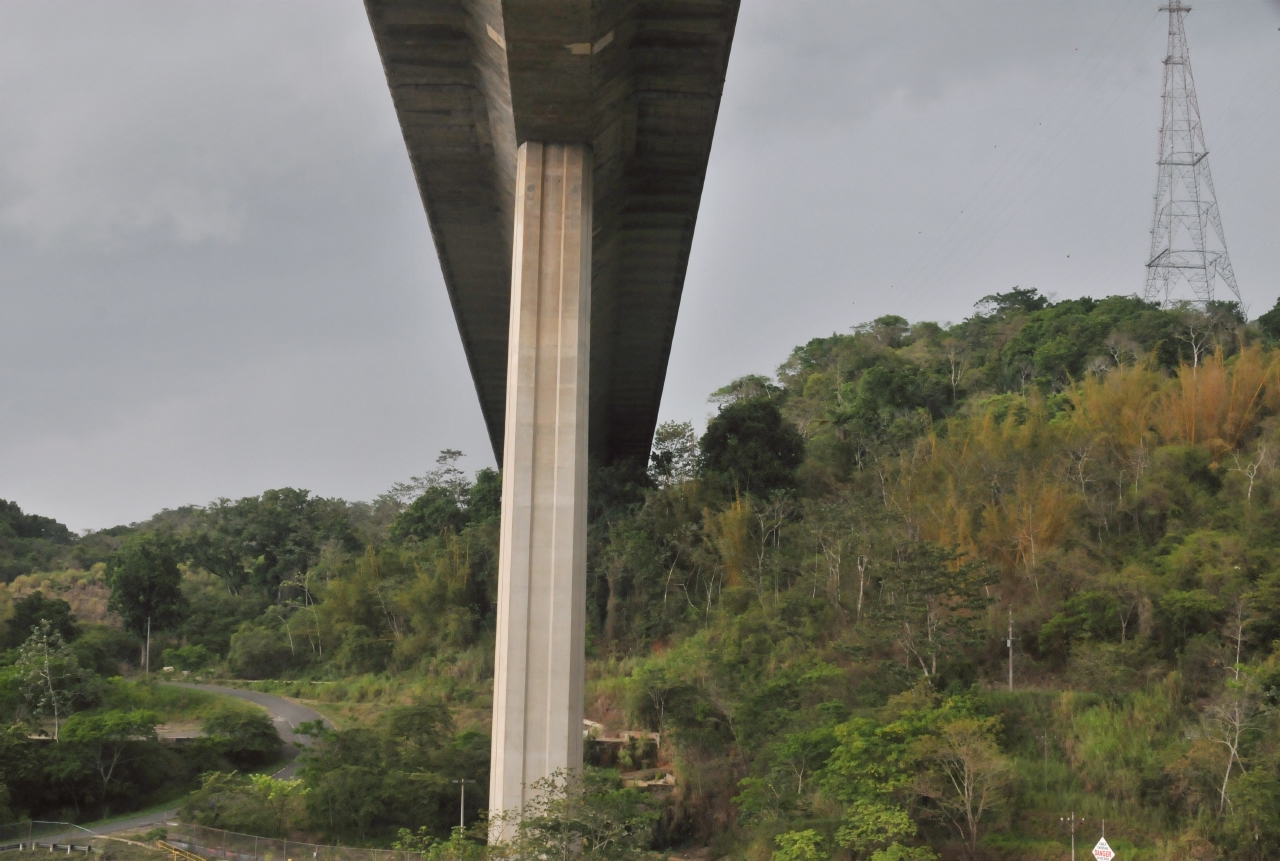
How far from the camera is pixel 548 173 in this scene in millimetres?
13141

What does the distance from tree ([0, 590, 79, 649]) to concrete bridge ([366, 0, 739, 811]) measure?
2301 centimetres

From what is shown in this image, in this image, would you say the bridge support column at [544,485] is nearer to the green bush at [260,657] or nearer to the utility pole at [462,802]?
the utility pole at [462,802]

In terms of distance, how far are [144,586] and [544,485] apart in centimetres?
2781

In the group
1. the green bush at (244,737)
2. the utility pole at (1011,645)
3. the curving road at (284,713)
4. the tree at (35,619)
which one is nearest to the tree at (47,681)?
the green bush at (244,737)

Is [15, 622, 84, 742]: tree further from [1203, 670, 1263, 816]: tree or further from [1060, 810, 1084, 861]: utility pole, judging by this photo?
[1203, 670, 1263, 816]: tree

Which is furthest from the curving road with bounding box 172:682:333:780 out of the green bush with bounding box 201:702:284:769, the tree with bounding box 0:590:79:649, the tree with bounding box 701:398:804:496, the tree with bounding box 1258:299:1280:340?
the tree with bounding box 1258:299:1280:340

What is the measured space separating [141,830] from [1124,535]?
19.4 meters

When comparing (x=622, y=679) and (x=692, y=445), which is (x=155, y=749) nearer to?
(x=622, y=679)

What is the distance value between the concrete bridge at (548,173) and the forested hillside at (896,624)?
5962 millimetres

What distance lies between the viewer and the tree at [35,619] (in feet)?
103

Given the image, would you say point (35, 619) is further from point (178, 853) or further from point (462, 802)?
point (462, 802)

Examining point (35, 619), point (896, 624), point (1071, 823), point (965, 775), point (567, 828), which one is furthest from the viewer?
point (35, 619)

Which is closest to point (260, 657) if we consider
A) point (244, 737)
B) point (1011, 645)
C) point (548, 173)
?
point (244, 737)

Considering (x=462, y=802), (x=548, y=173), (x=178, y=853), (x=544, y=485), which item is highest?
(x=548, y=173)
